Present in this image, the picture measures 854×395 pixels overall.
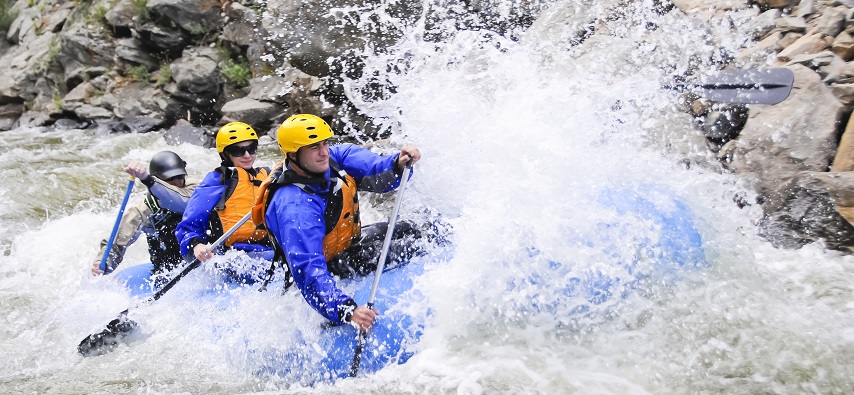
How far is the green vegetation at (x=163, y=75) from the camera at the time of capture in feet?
37.2

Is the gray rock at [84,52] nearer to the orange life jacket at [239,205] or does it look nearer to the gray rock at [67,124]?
the gray rock at [67,124]

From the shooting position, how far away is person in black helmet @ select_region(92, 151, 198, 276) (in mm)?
5012

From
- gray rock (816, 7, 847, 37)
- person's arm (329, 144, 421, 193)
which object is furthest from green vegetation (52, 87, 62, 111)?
gray rock (816, 7, 847, 37)

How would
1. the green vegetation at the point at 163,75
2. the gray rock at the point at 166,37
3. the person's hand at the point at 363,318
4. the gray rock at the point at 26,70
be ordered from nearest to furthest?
the person's hand at the point at 363,318, the green vegetation at the point at 163,75, the gray rock at the point at 166,37, the gray rock at the point at 26,70

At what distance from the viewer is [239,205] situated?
15.6 feet

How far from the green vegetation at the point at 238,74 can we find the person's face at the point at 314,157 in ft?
23.3

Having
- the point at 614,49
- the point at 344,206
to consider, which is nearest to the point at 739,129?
the point at 614,49

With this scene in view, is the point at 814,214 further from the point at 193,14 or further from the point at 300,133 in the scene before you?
the point at 193,14

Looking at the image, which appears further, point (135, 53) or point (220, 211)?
point (135, 53)

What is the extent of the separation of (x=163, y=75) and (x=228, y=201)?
759cm

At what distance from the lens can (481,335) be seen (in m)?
3.73

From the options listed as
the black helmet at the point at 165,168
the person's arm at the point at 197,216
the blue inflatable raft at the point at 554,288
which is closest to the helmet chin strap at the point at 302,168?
the blue inflatable raft at the point at 554,288

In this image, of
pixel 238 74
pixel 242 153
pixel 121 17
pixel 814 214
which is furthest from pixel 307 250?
pixel 121 17

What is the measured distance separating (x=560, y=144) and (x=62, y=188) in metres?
6.99
